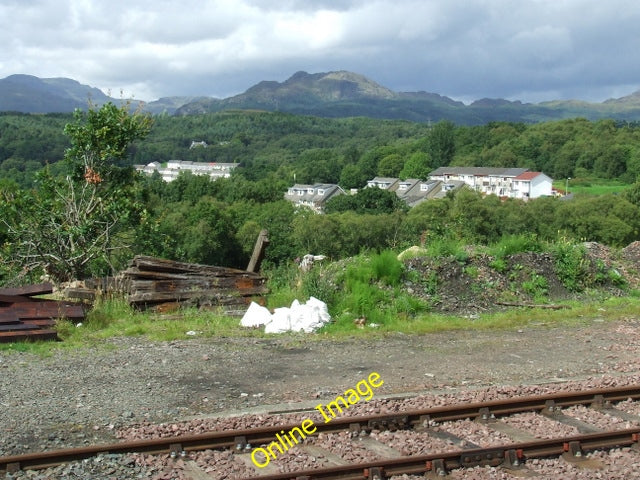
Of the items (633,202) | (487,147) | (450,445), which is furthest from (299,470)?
(487,147)

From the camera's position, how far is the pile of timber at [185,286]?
1138 centimetres

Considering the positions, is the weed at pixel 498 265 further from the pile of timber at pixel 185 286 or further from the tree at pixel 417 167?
the tree at pixel 417 167

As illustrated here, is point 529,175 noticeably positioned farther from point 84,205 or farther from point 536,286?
point 84,205

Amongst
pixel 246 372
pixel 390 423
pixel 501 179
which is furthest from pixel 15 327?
pixel 501 179

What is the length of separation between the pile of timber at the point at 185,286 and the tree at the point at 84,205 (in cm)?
171

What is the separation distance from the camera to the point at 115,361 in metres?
8.45

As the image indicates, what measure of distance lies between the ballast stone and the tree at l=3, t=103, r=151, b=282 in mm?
3753

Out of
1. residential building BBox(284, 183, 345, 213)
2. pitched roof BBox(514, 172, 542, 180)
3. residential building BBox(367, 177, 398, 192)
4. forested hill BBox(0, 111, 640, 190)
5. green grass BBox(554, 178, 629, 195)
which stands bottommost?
residential building BBox(284, 183, 345, 213)

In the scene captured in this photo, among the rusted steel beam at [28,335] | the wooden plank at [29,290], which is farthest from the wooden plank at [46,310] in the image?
the rusted steel beam at [28,335]

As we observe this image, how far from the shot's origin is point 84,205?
14.0 meters

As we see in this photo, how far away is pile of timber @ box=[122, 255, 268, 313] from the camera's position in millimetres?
11383

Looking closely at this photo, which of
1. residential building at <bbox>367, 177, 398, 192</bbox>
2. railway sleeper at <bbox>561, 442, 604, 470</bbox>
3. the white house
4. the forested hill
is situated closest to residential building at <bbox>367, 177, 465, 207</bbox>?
residential building at <bbox>367, 177, 398, 192</bbox>

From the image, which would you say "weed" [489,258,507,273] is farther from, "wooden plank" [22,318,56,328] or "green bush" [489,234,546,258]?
"wooden plank" [22,318,56,328]

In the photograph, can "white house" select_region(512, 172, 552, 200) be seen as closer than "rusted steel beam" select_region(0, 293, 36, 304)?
No
